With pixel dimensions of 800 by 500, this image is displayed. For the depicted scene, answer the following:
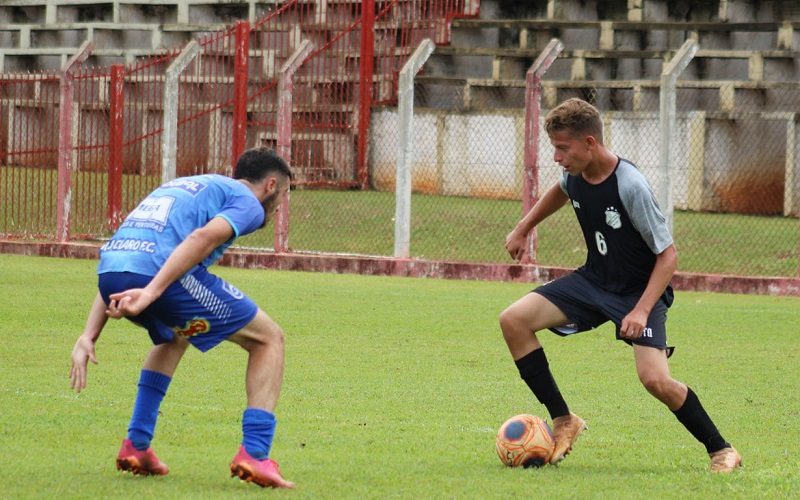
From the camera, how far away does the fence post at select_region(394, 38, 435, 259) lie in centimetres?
1822

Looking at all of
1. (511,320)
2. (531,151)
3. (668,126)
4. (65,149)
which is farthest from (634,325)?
(65,149)

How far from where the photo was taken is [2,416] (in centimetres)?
816

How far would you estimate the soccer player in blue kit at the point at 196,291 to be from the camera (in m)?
6.34

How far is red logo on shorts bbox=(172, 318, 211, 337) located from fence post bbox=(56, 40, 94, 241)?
13.5 m

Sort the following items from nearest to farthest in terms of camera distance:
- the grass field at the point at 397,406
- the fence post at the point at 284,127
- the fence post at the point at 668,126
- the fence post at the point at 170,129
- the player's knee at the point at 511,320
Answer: the grass field at the point at 397,406 < the player's knee at the point at 511,320 < the fence post at the point at 668,126 < the fence post at the point at 284,127 < the fence post at the point at 170,129

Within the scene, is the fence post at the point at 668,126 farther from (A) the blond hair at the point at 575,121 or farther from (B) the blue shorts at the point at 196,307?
(B) the blue shorts at the point at 196,307

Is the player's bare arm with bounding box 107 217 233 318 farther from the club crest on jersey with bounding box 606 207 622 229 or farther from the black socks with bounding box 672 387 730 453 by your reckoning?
the black socks with bounding box 672 387 730 453

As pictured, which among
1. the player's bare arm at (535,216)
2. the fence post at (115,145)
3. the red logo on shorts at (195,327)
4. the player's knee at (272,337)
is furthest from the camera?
the fence post at (115,145)

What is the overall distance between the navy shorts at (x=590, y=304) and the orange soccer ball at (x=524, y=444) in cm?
60

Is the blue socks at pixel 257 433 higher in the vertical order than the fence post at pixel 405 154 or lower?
lower

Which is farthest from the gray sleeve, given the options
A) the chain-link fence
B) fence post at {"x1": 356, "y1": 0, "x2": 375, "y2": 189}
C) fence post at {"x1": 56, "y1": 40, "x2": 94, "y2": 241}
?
fence post at {"x1": 356, "y1": 0, "x2": 375, "y2": 189}

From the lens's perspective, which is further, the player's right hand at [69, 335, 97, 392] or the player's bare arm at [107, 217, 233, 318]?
the player's right hand at [69, 335, 97, 392]

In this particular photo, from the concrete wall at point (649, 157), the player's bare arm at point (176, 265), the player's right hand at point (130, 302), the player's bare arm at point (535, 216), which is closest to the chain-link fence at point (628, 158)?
the concrete wall at point (649, 157)

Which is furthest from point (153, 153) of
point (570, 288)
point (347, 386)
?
point (570, 288)
